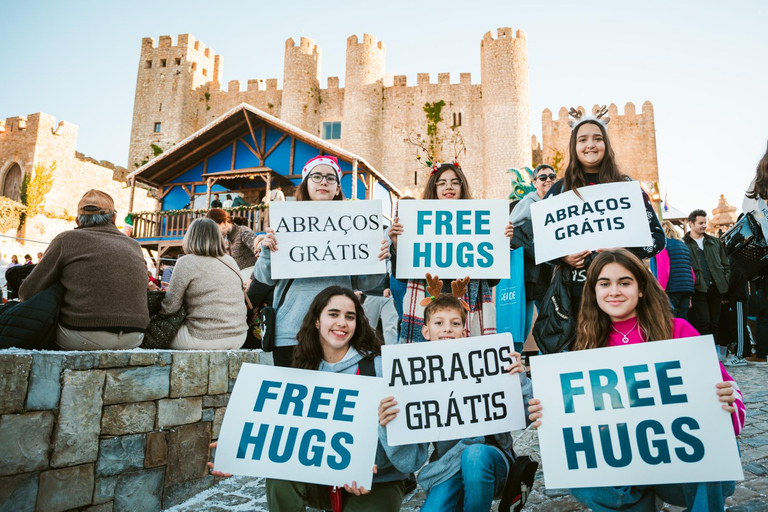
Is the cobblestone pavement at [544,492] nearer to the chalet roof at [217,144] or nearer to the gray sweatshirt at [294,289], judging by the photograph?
the gray sweatshirt at [294,289]

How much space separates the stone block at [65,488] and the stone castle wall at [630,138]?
107 ft

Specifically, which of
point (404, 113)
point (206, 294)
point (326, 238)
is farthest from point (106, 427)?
point (404, 113)

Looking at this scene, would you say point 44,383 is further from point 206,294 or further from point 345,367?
point 345,367

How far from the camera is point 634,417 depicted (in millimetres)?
1871

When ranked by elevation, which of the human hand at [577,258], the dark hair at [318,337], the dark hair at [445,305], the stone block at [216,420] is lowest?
the stone block at [216,420]

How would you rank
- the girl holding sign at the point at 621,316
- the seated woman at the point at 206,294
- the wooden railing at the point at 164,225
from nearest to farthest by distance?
the girl holding sign at the point at 621,316 < the seated woman at the point at 206,294 < the wooden railing at the point at 164,225

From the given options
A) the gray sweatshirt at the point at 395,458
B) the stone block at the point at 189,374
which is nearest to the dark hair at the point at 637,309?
the gray sweatshirt at the point at 395,458

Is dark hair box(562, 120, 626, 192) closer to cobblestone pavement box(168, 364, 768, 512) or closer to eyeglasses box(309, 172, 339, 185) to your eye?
eyeglasses box(309, 172, 339, 185)

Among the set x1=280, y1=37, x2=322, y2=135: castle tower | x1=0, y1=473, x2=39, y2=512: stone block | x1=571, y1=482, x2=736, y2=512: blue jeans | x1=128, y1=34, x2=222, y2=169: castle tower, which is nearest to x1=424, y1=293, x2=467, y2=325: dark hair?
x1=571, y1=482, x2=736, y2=512: blue jeans

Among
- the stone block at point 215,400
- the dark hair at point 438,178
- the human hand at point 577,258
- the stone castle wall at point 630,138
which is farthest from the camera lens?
the stone castle wall at point 630,138

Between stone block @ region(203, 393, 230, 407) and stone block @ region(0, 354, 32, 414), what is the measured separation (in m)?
1.08

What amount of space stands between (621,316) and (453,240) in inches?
39.8

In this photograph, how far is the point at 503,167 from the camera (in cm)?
2897

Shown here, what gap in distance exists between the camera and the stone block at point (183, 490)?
2.92m
